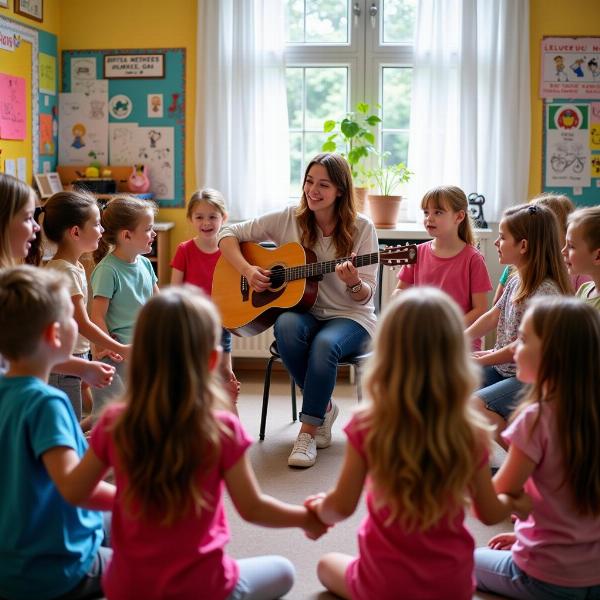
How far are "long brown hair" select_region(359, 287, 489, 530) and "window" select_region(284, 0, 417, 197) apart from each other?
11.0 feet

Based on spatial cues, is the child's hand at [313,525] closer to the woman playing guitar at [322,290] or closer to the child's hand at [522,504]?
the child's hand at [522,504]

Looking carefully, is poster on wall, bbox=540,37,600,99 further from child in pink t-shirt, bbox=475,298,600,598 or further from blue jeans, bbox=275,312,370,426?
child in pink t-shirt, bbox=475,298,600,598

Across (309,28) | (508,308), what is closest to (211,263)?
(508,308)

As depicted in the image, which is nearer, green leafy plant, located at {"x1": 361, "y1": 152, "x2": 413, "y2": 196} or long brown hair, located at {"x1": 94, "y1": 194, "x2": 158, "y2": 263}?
long brown hair, located at {"x1": 94, "y1": 194, "x2": 158, "y2": 263}

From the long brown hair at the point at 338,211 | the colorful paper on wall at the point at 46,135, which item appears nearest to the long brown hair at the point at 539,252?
the long brown hair at the point at 338,211

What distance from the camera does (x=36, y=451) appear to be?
1631 mm

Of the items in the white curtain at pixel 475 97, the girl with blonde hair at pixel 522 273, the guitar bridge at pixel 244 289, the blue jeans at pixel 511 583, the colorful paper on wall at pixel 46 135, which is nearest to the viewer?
the blue jeans at pixel 511 583

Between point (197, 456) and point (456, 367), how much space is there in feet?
1.67

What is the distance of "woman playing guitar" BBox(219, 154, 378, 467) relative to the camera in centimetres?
311

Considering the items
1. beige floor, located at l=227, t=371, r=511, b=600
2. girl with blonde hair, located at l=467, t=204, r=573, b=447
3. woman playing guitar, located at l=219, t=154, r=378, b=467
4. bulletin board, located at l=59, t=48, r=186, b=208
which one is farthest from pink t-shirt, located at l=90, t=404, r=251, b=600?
bulletin board, located at l=59, t=48, r=186, b=208

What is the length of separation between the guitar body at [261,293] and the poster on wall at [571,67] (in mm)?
Result: 2014

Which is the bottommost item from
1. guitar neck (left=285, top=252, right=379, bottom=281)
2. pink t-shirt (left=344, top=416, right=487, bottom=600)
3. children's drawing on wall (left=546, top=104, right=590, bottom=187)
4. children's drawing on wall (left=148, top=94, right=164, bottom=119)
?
pink t-shirt (left=344, top=416, right=487, bottom=600)

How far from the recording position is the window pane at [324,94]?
470 cm

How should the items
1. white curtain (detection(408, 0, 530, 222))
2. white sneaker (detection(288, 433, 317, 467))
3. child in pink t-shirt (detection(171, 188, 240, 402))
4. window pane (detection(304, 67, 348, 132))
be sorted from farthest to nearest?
window pane (detection(304, 67, 348, 132)) < white curtain (detection(408, 0, 530, 222)) < child in pink t-shirt (detection(171, 188, 240, 402)) < white sneaker (detection(288, 433, 317, 467))
